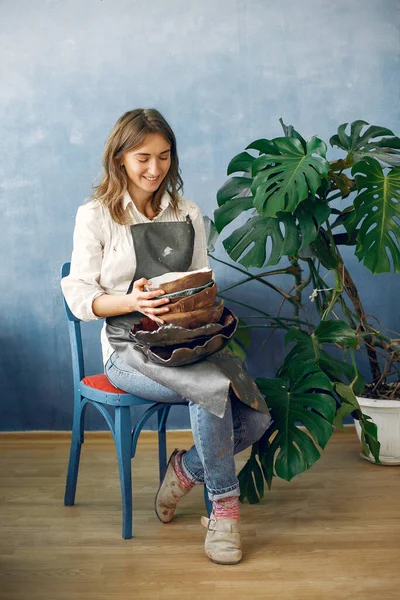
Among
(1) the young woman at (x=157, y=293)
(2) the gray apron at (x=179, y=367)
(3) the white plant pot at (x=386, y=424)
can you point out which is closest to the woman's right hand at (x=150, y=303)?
(1) the young woman at (x=157, y=293)

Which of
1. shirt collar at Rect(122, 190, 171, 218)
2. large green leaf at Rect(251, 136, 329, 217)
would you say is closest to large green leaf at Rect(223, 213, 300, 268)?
large green leaf at Rect(251, 136, 329, 217)

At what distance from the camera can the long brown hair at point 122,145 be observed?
7.47 ft

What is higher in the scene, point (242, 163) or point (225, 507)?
point (242, 163)

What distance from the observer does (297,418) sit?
237 cm

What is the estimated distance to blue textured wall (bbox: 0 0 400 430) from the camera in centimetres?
309

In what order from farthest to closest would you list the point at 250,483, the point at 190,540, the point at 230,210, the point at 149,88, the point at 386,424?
the point at 149,88
the point at 386,424
the point at 230,210
the point at 250,483
the point at 190,540

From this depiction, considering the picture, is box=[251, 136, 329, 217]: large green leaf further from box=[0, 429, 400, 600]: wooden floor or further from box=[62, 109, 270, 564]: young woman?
box=[0, 429, 400, 600]: wooden floor

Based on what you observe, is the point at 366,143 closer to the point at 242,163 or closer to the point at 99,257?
the point at 242,163

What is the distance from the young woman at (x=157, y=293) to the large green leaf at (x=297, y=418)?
123 millimetres

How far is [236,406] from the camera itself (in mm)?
2246

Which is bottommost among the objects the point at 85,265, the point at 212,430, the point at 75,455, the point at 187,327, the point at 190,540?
the point at 190,540

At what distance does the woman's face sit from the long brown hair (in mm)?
16

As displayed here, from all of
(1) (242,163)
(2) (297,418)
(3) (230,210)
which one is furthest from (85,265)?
(2) (297,418)

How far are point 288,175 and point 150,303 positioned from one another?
0.68m
